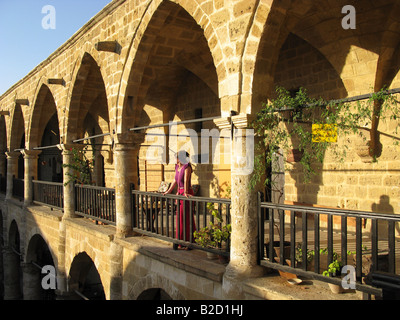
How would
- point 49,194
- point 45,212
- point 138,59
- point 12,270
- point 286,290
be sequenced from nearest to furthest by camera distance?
point 286,290, point 138,59, point 45,212, point 49,194, point 12,270

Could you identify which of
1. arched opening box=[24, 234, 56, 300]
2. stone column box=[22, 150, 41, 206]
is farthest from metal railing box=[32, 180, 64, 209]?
arched opening box=[24, 234, 56, 300]

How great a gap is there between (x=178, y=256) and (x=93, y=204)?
3219 mm

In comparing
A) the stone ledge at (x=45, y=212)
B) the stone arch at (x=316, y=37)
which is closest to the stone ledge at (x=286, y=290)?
the stone arch at (x=316, y=37)

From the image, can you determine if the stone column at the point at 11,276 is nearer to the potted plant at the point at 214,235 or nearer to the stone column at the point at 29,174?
the stone column at the point at 29,174

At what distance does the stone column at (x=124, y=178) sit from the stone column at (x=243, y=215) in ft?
9.25

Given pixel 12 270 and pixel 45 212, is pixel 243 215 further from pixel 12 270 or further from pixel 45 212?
pixel 12 270

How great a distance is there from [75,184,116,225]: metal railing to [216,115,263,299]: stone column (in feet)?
10.7

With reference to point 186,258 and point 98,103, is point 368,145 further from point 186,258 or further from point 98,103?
point 98,103

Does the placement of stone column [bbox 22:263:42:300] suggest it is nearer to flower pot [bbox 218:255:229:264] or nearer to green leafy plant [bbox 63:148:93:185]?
green leafy plant [bbox 63:148:93:185]

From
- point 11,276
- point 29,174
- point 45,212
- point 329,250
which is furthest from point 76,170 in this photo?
point 11,276

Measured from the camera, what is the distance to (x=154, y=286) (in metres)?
5.53

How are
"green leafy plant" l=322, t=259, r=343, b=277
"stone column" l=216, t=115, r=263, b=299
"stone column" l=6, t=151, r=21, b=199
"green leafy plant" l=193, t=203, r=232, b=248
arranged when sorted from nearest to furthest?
"green leafy plant" l=322, t=259, r=343, b=277
"stone column" l=216, t=115, r=263, b=299
"green leafy plant" l=193, t=203, r=232, b=248
"stone column" l=6, t=151, r=21, b=199

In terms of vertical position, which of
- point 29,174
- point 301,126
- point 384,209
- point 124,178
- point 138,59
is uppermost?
point 138,59

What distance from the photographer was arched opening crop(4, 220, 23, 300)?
44.4 ft
